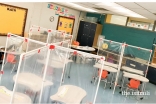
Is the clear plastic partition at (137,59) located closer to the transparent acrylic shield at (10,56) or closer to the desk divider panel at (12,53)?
the desk divider panel at (12,53)

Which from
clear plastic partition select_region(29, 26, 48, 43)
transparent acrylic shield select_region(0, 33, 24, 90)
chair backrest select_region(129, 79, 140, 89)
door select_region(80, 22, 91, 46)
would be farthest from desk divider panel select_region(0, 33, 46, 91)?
door select_region(80, 22, 91, 46)

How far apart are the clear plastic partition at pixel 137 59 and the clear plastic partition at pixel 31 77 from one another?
354 centimetres

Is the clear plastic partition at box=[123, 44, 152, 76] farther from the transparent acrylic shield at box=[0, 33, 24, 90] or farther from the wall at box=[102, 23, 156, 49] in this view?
the transparent acrylic shield at box=[0, 33, 24, 90]

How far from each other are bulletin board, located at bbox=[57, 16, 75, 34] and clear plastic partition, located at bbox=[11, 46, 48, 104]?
238 inches

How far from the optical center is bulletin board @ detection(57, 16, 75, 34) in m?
8.89

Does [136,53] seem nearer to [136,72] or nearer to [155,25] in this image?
[155,25]

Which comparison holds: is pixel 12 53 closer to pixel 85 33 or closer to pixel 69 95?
pixel 69 95

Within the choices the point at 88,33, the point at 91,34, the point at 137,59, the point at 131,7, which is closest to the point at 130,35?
the point at 137,59

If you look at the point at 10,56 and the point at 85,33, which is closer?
the point at 10,56

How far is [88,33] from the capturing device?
31.6ft

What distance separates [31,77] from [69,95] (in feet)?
2.42

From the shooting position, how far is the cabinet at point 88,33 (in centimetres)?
938

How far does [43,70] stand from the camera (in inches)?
119

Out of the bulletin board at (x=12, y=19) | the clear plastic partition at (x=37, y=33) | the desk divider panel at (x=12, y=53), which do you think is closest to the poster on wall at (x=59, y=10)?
the bulletin board at (x=12, y=19)
